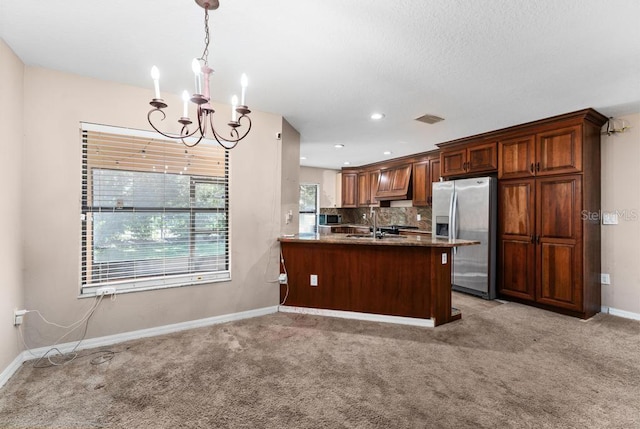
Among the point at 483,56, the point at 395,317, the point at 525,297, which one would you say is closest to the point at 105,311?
the point at 395,317

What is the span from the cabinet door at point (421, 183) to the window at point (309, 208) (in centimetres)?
264

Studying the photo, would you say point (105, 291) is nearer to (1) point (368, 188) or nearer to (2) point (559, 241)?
(2) point (559, 241)

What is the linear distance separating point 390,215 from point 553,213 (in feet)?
11.9

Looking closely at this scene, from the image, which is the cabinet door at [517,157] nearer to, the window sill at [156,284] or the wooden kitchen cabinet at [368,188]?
the wooden kitchen cabinet at [368,188]

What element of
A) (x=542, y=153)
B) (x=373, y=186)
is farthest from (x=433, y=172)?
(x=542, y=153)

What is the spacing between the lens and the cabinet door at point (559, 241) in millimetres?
3414

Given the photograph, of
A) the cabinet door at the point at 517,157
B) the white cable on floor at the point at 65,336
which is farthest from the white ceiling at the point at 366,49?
the white cable on floor at the point at 65,336

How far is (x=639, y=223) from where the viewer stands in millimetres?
3383

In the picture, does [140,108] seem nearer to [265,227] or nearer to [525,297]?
[265,227]

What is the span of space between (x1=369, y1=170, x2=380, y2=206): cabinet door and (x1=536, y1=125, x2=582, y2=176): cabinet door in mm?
3419

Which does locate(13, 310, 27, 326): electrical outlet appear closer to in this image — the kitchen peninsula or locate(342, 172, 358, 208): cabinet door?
the kitchen peninsula

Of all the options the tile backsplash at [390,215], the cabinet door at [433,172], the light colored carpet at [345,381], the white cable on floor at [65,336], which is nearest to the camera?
the light colored carpet at [345,381]

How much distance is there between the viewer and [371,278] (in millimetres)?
3391

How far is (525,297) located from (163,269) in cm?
431
